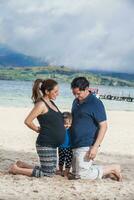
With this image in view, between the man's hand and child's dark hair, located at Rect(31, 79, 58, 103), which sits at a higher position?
child's dark hair, located at Rect(31, 79, 58, 103)

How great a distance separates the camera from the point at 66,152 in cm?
1028

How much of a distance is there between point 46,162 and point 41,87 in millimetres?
1262

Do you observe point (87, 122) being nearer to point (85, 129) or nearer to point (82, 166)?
point (85, 129)

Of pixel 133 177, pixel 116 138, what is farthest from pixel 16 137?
pixel 133 177

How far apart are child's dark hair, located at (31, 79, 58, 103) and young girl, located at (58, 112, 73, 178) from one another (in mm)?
531

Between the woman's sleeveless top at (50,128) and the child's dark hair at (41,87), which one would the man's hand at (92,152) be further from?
the child's dark hair at (41,87)

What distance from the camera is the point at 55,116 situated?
9.96 metres

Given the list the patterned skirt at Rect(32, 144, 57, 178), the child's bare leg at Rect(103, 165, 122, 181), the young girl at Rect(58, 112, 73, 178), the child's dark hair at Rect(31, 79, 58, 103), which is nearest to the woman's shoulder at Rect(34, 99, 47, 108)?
the child's dark hair at Rect(31, 79, 58, 103)

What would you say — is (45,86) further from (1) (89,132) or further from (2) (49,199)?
(2) (49,199)

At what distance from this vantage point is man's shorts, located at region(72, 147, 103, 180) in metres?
9.97

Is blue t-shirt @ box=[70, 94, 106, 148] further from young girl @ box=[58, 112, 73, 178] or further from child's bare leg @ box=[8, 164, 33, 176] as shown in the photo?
child's bare leg @ box=[8, 164, 33, 176]

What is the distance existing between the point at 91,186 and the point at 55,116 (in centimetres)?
133

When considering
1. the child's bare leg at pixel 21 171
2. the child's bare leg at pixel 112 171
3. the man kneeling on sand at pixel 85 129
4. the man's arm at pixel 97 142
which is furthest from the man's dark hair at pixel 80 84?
the child's bare leg at pixel 21 171

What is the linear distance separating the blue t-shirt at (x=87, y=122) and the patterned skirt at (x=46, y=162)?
1.32 feet
